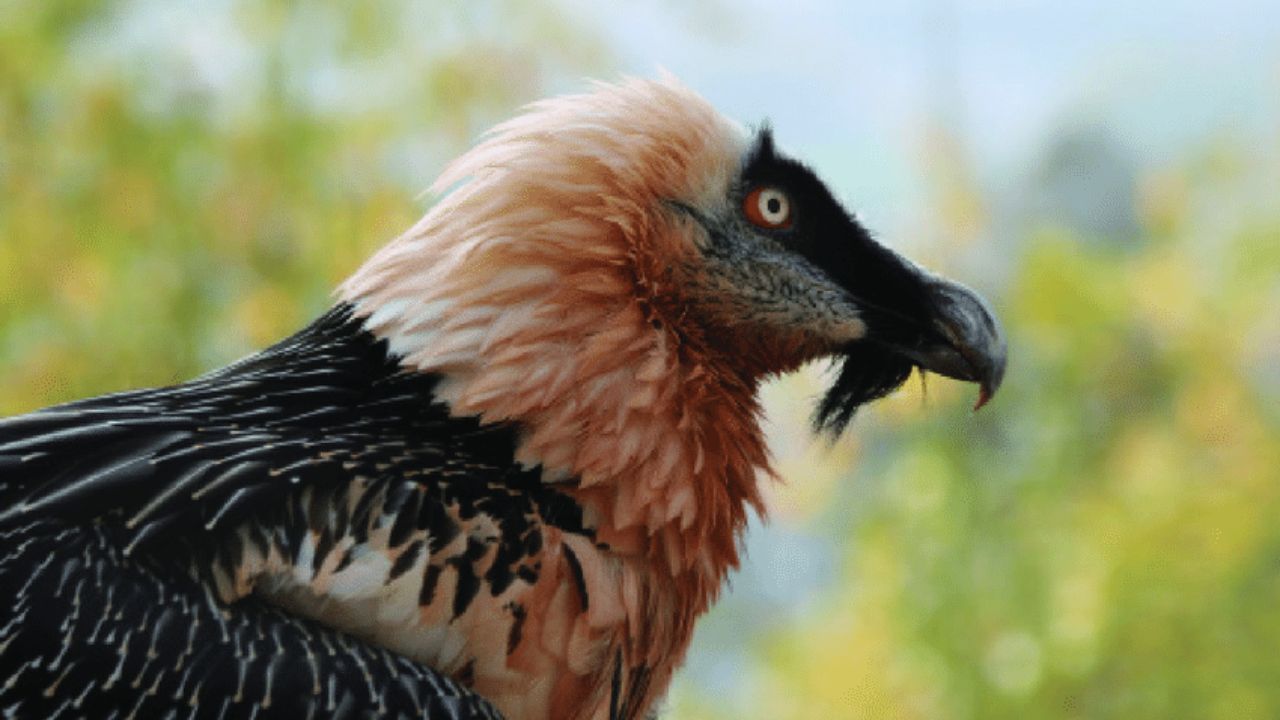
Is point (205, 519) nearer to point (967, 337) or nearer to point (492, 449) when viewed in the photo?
point (492, 449)

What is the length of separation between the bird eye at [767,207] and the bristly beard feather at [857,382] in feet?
0.85

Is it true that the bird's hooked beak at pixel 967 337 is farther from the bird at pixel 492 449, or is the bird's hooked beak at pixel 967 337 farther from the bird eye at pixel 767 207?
the bird eye at pixel 767 207

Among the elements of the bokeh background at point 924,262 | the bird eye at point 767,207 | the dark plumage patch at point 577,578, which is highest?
the bokeh background at point 924,262

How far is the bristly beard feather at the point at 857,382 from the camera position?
280 cm

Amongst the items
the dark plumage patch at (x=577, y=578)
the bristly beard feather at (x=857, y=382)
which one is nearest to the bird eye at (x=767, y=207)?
the bristly beard feather at (x=857, y=382)

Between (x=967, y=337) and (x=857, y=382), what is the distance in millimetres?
337

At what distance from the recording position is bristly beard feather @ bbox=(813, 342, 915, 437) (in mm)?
2805

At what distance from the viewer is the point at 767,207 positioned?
2.75 meters

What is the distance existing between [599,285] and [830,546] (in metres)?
5.98

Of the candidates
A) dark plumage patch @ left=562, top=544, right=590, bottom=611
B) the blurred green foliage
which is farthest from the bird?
the blurred green foliage

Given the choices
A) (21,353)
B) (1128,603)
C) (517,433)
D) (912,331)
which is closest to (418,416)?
(517,433)

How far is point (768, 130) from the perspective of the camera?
9.13ft

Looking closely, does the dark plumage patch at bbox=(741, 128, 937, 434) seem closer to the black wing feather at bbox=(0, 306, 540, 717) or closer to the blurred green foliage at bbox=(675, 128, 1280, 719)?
the black wing feather at bbox=(0, 306, 540, 717)

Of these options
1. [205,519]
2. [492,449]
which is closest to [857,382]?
[492,449]
